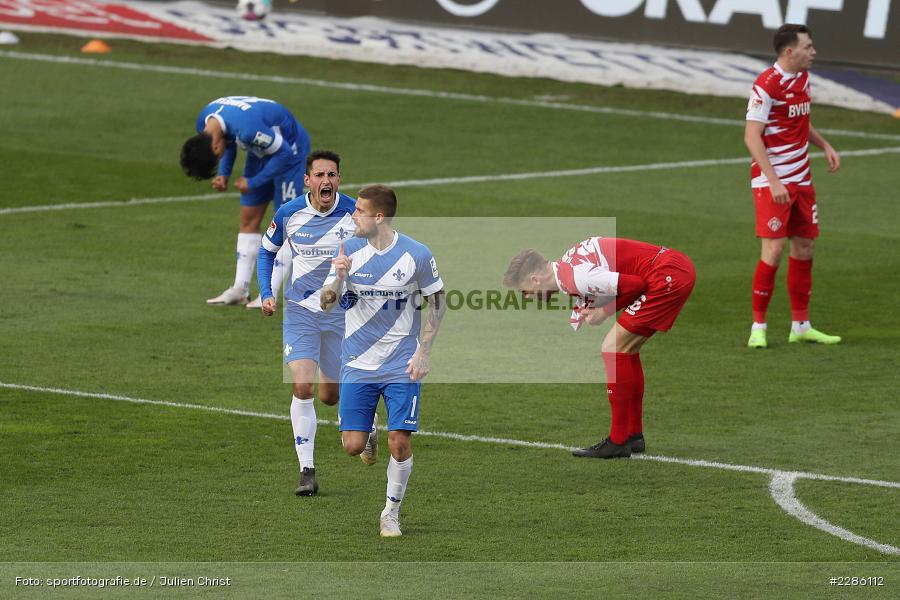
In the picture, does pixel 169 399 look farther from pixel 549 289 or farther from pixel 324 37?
pixel 324 37

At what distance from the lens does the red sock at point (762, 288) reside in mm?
13484

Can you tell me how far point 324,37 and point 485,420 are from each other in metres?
18.9

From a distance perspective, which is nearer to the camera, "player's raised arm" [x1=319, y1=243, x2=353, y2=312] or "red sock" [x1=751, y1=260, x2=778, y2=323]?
"player's raised arm" [x1=319, y1=243, x2=353, y2=312]

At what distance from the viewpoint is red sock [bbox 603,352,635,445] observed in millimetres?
10508

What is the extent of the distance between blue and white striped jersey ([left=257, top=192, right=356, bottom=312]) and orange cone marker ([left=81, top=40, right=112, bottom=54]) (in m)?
19.8

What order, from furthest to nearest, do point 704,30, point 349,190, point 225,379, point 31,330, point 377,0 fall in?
point 377,0
point 704,30
point 349,190
point 31,330
point 225,379

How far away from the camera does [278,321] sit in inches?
563

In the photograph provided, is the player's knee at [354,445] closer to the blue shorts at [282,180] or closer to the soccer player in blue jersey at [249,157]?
the soccer player in blue jersey at [249,157]

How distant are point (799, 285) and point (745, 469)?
3.71 m

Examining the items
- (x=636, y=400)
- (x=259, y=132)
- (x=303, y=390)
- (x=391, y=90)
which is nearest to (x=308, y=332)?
(x=303, y=390)

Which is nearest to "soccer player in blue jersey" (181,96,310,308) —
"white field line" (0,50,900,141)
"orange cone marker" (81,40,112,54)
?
Result: "white field line" (0,50,900,141)

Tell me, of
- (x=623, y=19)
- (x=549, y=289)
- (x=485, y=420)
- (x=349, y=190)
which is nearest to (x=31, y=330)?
(x=485, y=420)

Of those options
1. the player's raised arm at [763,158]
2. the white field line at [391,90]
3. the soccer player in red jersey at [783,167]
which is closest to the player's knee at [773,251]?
the soccer player in red jersey at [783,167]

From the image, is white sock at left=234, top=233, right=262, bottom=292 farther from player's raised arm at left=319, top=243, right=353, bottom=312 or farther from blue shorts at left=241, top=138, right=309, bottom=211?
player's raised arm at left=319, top=243, right=353, bottom=312
